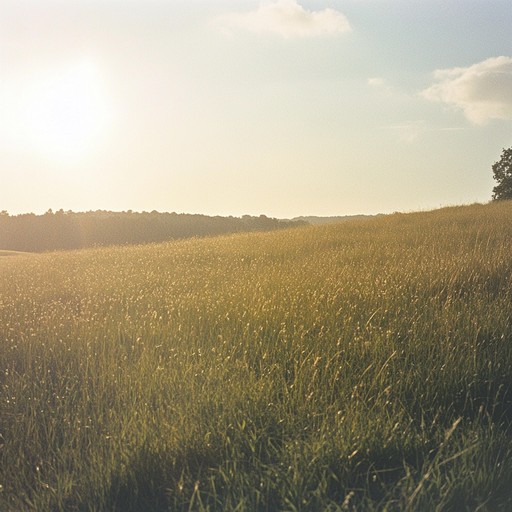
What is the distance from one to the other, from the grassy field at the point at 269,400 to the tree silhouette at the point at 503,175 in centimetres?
2997

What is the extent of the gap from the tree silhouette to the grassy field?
2997 cm

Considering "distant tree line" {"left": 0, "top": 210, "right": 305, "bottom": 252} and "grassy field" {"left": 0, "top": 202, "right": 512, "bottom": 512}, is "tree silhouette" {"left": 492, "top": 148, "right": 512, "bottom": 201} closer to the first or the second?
"distant tree line" {"left": 0, "top": 210, "right": 305, "bottom": 252}

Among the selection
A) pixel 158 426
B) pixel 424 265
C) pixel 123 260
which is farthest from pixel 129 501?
pixel 123 260

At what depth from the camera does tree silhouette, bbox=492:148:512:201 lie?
34.0 m

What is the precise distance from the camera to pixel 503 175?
1369 inches

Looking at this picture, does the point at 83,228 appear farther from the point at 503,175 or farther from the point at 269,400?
the point at 269,400

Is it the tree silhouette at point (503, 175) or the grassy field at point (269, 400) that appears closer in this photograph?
the grassy field at point (269, 400)

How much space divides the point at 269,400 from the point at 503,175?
35.1 m

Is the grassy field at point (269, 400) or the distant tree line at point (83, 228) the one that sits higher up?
the distant tree line at point (83, 228)

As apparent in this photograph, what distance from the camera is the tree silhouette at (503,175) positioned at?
112ft

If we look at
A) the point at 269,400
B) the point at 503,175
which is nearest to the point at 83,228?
the point at 503,175

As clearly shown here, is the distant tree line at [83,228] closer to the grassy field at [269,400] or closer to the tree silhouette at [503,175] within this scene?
the tree silhouette at [503,175]

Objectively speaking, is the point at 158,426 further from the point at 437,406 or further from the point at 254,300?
the point at 254,300

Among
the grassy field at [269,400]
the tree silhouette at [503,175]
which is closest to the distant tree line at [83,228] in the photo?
the tree silhouette at [503,175]
